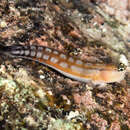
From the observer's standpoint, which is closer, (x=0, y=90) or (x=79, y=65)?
(x=0, y=90)

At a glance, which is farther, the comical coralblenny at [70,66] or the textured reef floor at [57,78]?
the comical coralblenny at [70,66]

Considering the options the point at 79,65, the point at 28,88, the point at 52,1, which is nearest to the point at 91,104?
the point at 79,65

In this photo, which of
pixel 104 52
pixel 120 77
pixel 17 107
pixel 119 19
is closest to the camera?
pixel 17 107

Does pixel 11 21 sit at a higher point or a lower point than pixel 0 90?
higher

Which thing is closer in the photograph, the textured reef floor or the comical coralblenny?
the textured reef floor

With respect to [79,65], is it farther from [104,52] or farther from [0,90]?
[0,90]
